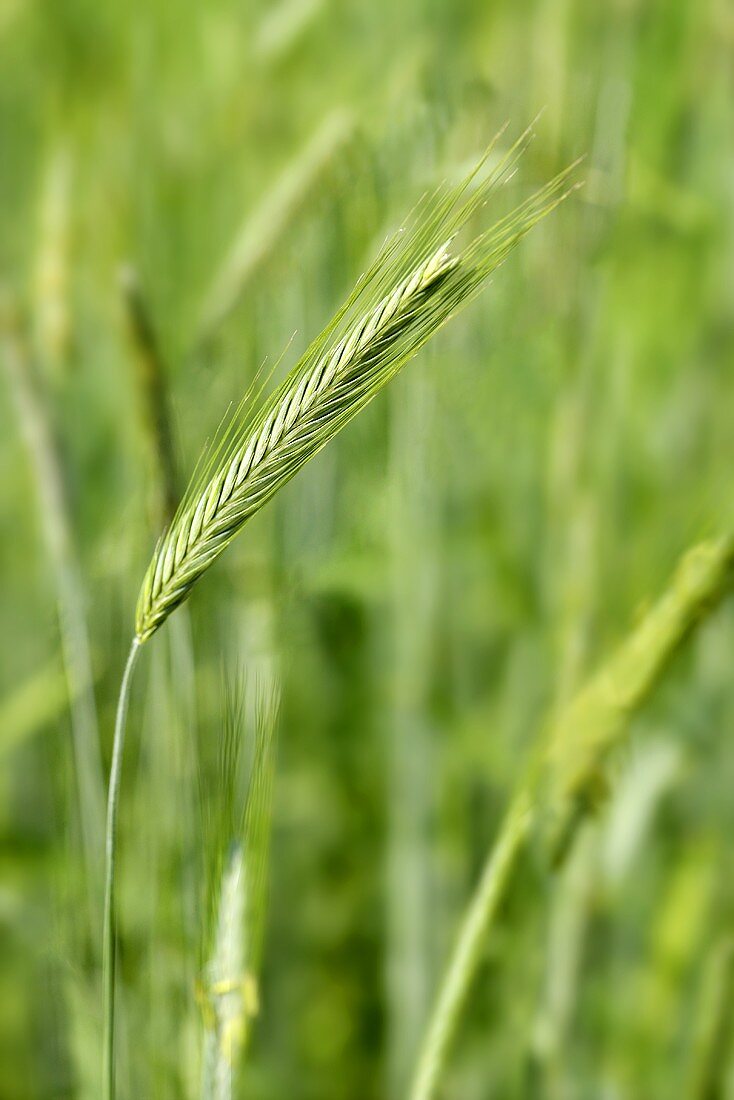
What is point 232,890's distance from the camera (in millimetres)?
336

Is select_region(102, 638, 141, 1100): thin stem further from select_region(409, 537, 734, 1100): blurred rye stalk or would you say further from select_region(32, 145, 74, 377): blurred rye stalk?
select_region(32, 145, 74, 377): blurred rye stalk

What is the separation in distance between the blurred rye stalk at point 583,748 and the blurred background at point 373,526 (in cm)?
4

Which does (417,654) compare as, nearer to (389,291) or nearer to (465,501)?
(465,501)

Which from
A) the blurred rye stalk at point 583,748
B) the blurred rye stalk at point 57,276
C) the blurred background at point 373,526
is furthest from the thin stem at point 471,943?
the blurred rye stalk at point 57,276

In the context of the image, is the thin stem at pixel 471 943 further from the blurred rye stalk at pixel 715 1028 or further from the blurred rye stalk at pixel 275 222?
the blurred rye stalk at pixel 275 222

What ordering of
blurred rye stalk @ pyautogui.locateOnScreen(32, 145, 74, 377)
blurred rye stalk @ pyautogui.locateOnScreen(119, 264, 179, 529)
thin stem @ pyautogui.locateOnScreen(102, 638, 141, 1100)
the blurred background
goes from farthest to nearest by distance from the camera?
blurred rye stalk @ pyautogui.locateOnScreen(32, 145, 74, 377) < the blurred background < blurred rye stalk @ pyautogui.locateOnScreen(119, 264, 179, 529) < thin stem @ pyautogui.locateOnScreen(102, 638, 141, 1100)

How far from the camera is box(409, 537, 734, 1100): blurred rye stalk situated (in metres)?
0.34

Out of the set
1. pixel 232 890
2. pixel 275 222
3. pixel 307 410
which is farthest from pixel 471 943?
pixel 275 222

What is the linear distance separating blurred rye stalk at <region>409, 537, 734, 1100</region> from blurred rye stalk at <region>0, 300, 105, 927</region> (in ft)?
0.49

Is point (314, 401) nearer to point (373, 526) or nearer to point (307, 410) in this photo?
point (307, 410)

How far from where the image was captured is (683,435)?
28.8 inches

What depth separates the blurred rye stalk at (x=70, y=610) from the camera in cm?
44

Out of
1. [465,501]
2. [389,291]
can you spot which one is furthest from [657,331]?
[389,291]

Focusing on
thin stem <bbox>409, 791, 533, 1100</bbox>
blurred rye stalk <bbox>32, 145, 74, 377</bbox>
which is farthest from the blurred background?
thin stem <bbox>409, 791, 533, 1100</bbox>
